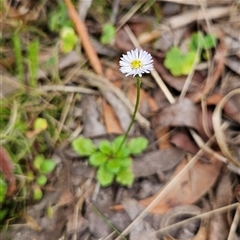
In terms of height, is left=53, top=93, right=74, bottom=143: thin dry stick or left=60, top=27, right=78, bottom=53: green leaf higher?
left=60, top=27, right=78, bottom=53: green leaf

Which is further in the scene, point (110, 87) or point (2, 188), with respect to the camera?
point (110, 87)

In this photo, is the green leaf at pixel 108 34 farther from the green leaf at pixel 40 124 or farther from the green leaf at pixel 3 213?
the green leaf at pixel 3 213

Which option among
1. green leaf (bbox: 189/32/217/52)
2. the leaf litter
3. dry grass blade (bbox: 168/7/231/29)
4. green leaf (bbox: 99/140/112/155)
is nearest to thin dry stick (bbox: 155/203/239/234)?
the leaf litter

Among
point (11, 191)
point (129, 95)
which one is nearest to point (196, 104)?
point (129, 95)

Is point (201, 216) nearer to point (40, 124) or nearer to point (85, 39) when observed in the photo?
point (40, 124)

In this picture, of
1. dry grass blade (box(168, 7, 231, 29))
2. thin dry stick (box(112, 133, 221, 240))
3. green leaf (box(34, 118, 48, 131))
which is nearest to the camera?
thin dry stick (box(112, 133, 221, 240))

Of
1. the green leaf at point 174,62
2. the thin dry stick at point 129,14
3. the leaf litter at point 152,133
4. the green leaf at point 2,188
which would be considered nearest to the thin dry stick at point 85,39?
the leaf litter at point 152,133

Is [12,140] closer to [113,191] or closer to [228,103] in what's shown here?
[113,191]

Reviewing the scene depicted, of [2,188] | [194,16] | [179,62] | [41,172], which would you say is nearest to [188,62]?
[179,62]

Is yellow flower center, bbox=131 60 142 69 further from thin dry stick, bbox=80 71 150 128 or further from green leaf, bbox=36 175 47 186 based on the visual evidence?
green leaf, bbox=36 175 47 186
